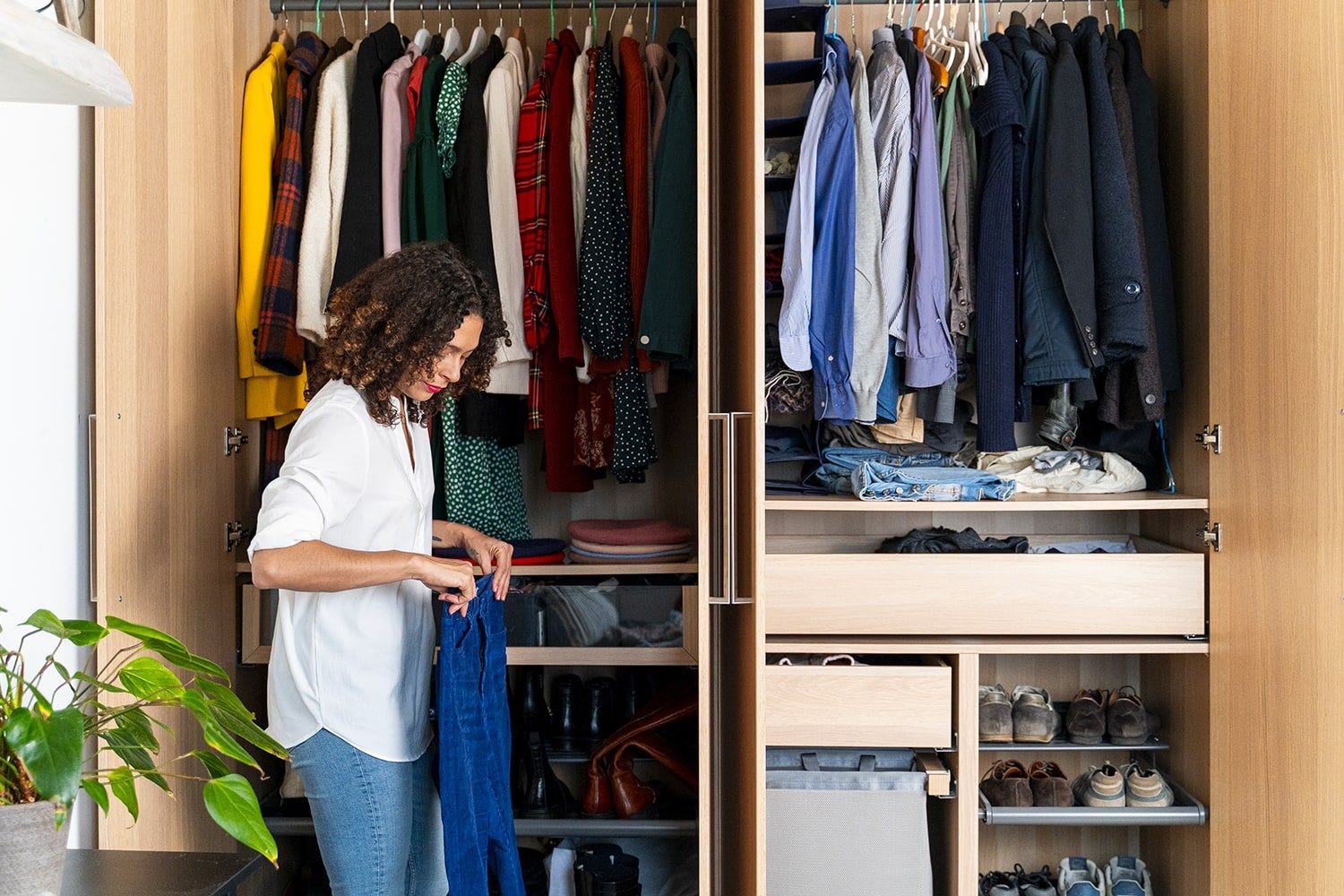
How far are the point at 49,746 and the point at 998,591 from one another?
1921mm

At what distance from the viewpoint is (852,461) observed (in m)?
2.62

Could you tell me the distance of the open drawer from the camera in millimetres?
2369

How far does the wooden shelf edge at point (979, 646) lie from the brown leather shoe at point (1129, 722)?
0.21m

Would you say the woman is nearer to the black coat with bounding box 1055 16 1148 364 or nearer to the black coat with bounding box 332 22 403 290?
the black coat with bounding box 332 22 403 290

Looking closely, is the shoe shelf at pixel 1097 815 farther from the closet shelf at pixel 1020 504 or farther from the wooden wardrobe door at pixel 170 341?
the wooden wardrobe door at pixel 170 341

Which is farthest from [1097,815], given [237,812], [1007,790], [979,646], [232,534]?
[237,812]

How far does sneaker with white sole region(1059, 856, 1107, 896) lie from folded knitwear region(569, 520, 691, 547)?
3.89ft

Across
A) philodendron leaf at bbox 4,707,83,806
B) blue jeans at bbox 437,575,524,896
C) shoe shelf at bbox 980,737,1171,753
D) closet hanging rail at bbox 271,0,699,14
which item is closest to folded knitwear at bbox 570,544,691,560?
blue jeans at bbox 437,575,524,896

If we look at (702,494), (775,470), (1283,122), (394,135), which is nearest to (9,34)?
(702,494)

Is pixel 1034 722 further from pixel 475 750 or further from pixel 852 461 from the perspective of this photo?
pixel 475 750

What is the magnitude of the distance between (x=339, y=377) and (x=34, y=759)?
39.5 inches

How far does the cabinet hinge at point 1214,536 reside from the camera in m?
2.31

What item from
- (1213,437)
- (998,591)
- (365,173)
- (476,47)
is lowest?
(998,591)

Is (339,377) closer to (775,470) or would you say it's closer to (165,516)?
(165,516)
